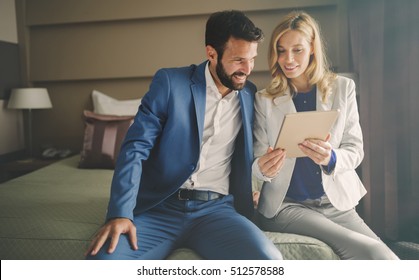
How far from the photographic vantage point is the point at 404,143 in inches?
42.9

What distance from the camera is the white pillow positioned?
5.12 ft

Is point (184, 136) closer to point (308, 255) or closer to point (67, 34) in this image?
point (308, 255)

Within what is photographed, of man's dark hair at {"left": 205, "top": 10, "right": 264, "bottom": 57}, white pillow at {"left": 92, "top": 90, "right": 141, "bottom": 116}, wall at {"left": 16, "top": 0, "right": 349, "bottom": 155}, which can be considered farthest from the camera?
white pillow at {"left": 92, "top": 90, "right": 141, "bottom": 116}

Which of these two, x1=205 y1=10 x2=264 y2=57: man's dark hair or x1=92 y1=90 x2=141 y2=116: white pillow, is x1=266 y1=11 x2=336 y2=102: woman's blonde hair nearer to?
x1=205 y1=10 x2=264 y2=57: man's dark hair

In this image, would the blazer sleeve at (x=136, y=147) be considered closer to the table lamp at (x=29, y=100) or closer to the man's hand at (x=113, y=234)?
the man's hand at (x=113, y=234)

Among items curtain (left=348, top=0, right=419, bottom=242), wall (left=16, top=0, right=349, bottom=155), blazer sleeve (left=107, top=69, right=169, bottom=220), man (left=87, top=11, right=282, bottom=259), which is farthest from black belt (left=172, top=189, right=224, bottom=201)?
wall (left=16, top=0, right=349, bottom=155)

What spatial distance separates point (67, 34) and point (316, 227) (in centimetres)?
117

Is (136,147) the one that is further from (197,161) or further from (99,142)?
(99,142)

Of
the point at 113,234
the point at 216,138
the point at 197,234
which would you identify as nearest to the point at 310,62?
the point at 216,138

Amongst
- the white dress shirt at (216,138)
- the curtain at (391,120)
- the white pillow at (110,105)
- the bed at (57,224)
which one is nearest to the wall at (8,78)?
the bed at (57,224)

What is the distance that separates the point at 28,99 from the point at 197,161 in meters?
0.80

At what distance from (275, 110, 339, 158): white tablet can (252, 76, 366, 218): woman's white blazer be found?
12cm

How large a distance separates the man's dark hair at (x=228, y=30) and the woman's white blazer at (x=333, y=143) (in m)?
0.18
